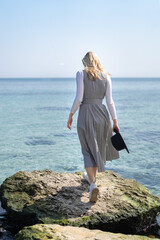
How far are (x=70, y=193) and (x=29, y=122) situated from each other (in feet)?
43.9

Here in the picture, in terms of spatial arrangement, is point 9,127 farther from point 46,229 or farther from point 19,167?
point 46,229

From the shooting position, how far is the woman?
4379 mm

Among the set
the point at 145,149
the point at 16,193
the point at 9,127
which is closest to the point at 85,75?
the point at 16,193

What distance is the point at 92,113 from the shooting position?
4.45 metres

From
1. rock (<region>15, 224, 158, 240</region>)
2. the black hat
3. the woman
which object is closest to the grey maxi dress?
the woman

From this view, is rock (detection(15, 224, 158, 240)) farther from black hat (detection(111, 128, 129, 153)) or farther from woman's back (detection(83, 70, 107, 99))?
woman's back (detection(83, 70, 107, 99))

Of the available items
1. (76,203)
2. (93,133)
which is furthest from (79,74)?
(76,203)

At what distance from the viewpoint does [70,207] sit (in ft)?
13.8


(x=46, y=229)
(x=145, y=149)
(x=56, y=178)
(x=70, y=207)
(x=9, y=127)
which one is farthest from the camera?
(x=9, y=127)

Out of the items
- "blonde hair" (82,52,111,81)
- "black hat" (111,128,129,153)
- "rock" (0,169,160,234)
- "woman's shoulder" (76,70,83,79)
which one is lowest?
"rock" (0,169,160,234)

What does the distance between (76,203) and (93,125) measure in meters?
1.13

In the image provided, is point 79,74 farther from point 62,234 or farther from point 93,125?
point 62,234

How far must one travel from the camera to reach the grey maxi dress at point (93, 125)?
174 inches

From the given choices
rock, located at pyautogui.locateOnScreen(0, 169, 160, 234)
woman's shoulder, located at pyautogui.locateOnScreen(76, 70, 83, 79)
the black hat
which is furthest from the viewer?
the black hat
